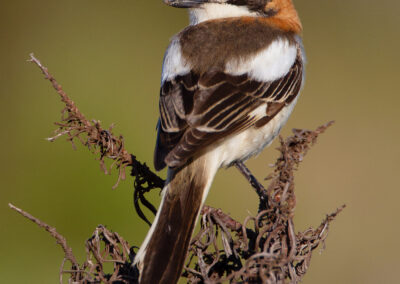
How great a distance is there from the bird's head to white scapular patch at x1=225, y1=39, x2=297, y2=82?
394mm

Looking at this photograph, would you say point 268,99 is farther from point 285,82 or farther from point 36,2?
point 36,2

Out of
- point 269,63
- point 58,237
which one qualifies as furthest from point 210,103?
point 58,237

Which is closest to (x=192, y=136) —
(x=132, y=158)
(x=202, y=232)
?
(x=132, y=158)

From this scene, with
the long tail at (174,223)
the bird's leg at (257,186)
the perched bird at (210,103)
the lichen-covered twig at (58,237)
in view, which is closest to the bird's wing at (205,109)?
the perched bird at (210,103)

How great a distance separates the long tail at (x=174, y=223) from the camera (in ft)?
8.30

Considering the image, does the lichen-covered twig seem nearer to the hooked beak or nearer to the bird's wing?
the bird's wing

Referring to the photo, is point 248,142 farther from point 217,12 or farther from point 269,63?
point 217,12

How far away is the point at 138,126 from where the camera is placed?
237 inches

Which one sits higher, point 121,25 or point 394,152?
point 121,25

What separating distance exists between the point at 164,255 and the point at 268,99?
3.52 feet

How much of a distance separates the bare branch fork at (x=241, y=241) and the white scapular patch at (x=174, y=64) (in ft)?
2.36

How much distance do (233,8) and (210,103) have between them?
108 cm

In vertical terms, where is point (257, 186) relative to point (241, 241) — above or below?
above

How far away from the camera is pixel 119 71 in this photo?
667 centimetres
